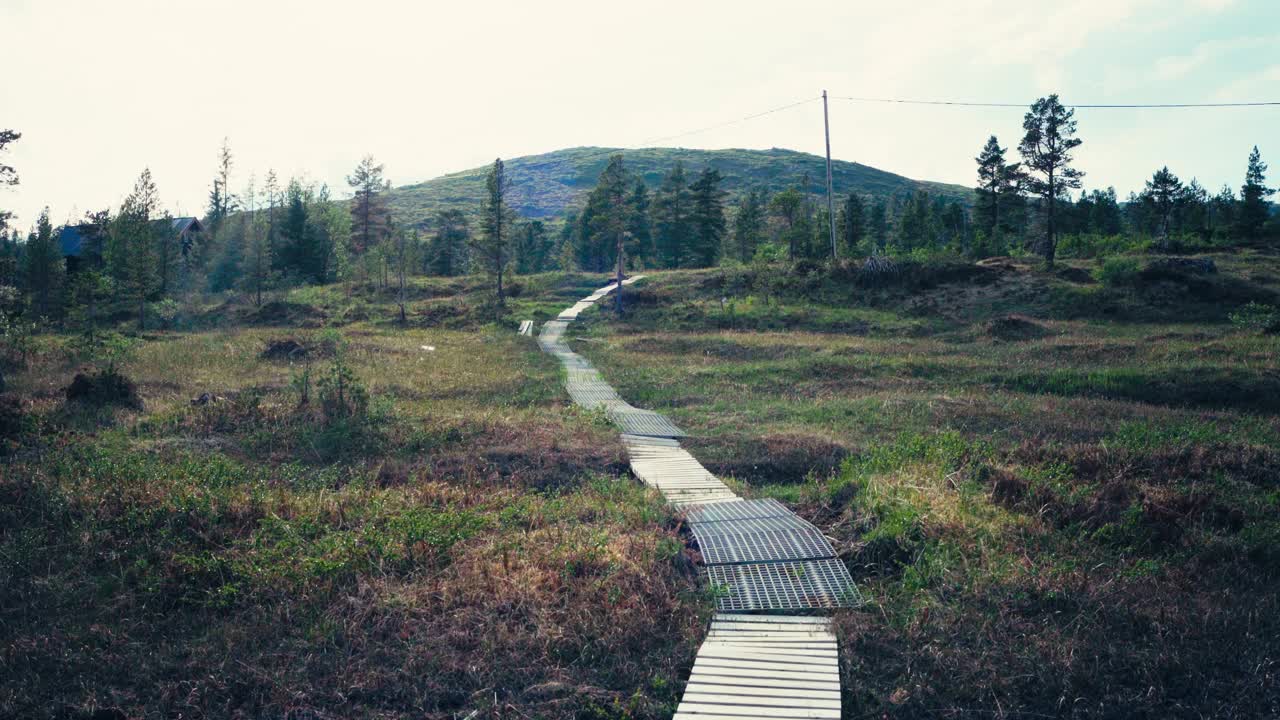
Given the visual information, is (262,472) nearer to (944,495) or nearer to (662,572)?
(662,572)

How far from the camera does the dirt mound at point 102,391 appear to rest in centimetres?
1409

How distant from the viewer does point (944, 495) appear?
8125 mm

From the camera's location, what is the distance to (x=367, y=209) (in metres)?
51.9

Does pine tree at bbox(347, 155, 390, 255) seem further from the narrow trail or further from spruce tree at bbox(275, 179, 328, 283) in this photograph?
the narrow trail

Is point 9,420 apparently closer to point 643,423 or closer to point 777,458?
point 643,423

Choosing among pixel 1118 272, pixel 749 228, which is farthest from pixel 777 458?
pixel 749 228

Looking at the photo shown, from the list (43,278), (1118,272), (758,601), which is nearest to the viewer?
(758,601)

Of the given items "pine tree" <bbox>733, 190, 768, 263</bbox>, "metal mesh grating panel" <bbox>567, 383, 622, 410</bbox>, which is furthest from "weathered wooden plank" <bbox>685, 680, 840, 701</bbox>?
"pine tree" <bbox>733, 190, 768, 263</bbox>

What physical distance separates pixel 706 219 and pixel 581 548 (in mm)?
48817

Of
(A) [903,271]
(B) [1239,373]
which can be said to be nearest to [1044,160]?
(A) [903,271]

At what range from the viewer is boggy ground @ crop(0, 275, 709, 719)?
5.08m

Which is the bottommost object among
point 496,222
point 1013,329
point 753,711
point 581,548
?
point 753,711

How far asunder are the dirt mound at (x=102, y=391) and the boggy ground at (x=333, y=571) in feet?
3.76

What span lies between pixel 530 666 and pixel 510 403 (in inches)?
423
